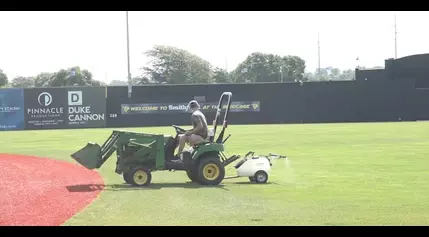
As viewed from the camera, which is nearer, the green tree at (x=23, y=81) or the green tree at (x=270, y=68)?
the green tree at (x=270, y=68)

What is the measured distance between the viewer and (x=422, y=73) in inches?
2067

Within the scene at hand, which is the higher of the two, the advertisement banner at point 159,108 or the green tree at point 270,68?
the green tree at point 270,68

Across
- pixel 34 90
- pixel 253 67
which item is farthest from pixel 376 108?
pixel 253 67

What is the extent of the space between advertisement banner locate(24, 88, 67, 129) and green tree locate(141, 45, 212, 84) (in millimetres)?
50683

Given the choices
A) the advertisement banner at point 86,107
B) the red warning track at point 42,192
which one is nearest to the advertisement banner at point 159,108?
the advertisement banner at point 86,107

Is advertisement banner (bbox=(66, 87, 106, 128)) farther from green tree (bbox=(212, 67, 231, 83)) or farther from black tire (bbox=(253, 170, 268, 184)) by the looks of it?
green tree (bbox=(212, 67, 231, 83))

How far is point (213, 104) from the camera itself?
4906cm

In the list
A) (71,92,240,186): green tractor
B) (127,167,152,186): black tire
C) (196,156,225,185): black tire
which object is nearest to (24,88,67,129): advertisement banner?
(71,92,240,186): green tractor

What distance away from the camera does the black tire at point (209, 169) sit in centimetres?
1248

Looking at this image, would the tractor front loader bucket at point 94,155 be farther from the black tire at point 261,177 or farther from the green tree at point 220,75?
the green tree at point 220,75

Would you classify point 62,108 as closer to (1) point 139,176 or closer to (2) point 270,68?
(1) point 139,176

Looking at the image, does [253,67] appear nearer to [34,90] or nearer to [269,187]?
[34,90]

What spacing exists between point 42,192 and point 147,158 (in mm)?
2166

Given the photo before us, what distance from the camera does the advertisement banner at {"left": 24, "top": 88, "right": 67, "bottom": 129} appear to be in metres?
47.1
